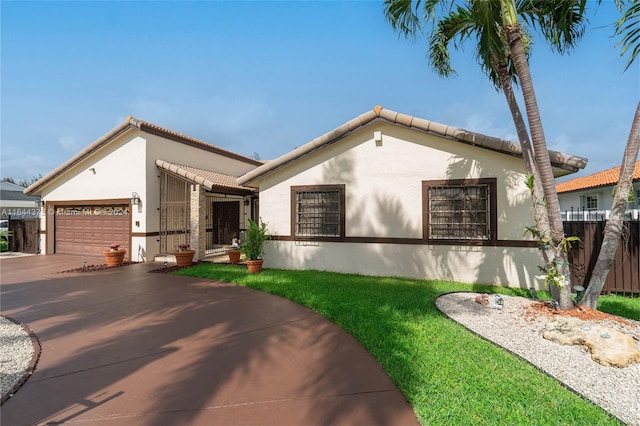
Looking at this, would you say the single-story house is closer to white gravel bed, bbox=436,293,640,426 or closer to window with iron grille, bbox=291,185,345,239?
window with iron grille, bbox=291,185,345,239

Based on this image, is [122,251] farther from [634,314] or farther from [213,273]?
[634,314]

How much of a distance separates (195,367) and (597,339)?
5.56 meters

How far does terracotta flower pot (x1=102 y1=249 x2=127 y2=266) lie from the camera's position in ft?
39.6

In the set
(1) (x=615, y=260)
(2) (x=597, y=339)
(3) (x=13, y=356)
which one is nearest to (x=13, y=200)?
(3) (x=13, y=356)

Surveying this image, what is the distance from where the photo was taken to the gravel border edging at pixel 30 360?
3.51m

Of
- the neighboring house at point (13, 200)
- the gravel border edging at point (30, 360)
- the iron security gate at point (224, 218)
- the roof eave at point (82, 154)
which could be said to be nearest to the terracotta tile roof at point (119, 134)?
the roof eave at point (82, 154)

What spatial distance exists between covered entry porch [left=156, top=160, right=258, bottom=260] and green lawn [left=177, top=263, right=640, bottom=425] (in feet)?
20.8

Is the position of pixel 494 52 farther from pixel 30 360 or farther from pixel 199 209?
pixel 199 209

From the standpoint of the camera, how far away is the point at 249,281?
8914 mm

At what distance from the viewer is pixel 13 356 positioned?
4.47 m

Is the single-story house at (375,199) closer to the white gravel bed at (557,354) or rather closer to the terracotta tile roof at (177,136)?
the terracotta tile roof at (177,136)

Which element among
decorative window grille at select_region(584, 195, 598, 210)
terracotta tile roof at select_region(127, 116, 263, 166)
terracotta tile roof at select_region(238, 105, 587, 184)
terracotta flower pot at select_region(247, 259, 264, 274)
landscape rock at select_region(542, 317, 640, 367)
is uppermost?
terracotta tile roof at select_region(127, 116, 263, 166)

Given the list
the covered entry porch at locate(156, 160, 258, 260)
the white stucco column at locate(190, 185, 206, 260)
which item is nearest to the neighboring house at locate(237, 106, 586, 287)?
the white stucco column at locate(190, 185, 206, 260)

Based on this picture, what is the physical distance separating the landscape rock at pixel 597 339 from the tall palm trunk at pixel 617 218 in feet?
2.84
